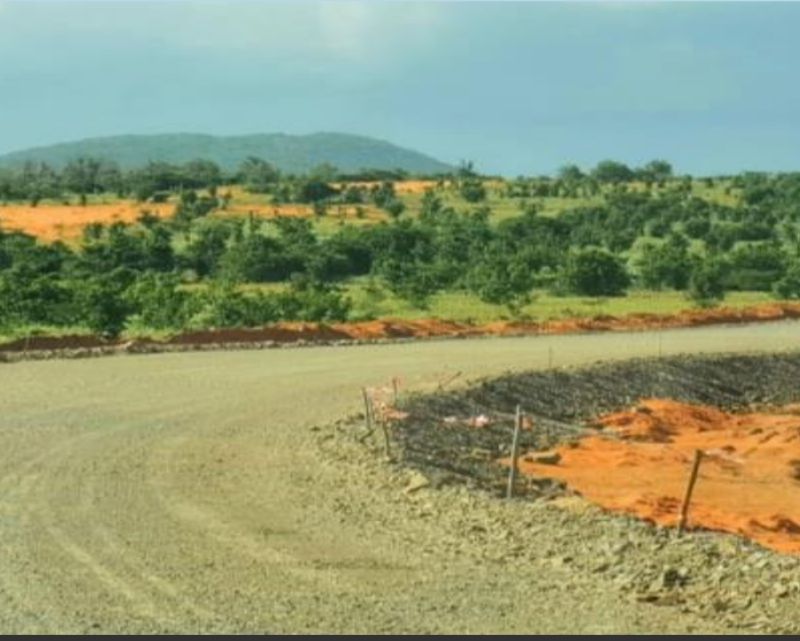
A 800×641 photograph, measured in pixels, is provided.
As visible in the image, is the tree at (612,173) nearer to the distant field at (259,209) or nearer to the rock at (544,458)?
the distant field at (259,209)

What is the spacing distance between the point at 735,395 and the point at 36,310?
2118 centimetres

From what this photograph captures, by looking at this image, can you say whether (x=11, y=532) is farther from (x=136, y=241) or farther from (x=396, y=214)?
(x=396, y=214)

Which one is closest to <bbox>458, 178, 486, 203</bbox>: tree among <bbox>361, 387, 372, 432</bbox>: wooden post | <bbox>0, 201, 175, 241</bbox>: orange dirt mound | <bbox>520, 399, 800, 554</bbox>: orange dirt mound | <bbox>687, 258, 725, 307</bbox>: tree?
<bbox>0, 201, 175, 241</bbox>: orange dirt mound

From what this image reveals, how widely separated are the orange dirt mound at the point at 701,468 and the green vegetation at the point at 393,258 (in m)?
17.5

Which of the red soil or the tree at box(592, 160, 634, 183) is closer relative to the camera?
the red soil

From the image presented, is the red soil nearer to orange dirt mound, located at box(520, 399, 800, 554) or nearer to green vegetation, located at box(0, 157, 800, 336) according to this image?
green vegetation, located at box(0, 157, 800, 336)

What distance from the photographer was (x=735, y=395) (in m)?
37.6

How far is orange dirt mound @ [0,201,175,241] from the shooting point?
91.4 meters

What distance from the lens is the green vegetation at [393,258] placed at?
5109cm

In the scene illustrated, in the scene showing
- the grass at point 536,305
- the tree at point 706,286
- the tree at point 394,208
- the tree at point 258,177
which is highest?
the tree at point 258,177

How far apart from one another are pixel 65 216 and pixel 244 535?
9067 cm

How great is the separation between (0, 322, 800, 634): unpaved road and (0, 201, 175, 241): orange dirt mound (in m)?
63.5

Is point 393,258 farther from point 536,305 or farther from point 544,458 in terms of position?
point 544,458

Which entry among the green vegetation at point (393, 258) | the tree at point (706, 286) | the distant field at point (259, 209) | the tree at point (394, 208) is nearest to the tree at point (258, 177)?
the green vegetation at point (393, 258)
